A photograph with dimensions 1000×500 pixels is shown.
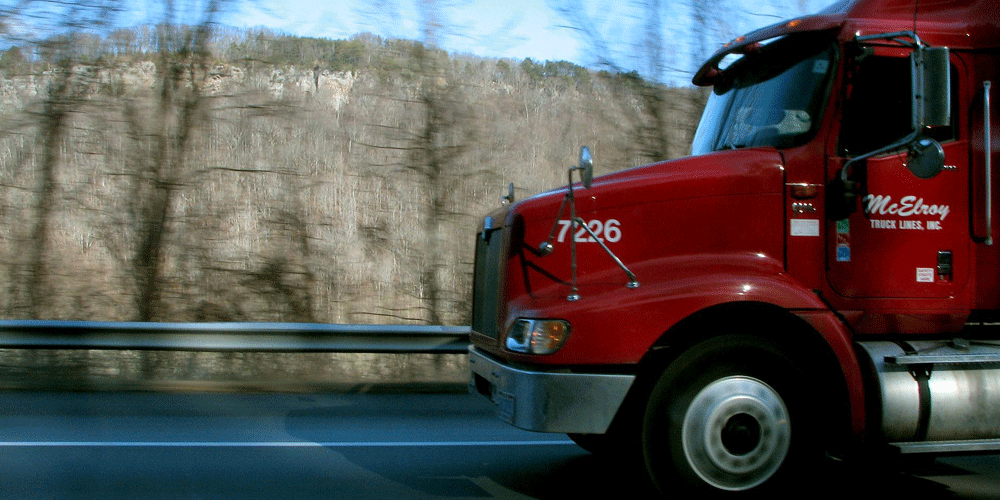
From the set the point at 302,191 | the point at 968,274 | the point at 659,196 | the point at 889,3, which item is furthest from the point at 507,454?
the point at 302,191

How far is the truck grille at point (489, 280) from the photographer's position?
16.4ft

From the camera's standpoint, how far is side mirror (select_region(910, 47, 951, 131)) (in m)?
4.31

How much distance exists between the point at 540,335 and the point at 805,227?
1563mm

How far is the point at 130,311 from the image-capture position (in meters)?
10.5

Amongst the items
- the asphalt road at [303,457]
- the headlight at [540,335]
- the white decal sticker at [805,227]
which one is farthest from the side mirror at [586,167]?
the asphalt road at [303,457]

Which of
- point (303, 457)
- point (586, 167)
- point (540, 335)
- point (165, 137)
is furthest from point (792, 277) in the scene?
point (165, 137)

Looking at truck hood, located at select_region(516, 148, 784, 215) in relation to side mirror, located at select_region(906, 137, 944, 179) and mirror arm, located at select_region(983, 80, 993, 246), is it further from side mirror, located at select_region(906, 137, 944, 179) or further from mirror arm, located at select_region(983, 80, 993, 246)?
mirror arm, located at select_region(983, 80, 993, 246)

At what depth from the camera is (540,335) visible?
173 inches

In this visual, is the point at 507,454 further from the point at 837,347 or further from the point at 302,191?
the point at 302,191

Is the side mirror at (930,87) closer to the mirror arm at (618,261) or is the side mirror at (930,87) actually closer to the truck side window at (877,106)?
the truck side window at (877,106)

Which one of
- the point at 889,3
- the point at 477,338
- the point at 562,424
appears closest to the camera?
the point at 562,424

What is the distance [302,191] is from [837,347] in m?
7.79

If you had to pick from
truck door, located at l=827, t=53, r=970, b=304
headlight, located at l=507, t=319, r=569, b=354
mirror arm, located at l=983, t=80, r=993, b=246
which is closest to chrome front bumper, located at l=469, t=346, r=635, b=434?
headlight, located at l=507, t=319, r=569, b=354

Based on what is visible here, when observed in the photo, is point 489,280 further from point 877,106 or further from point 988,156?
point 988,156
